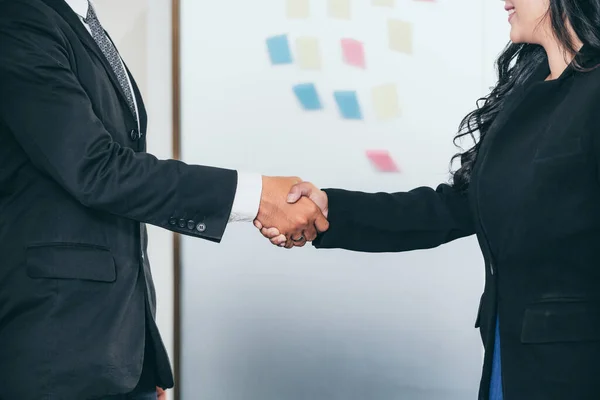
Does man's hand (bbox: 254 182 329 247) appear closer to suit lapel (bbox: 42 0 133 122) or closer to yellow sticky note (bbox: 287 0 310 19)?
suit lapel (bbox: 42 0 133 122)

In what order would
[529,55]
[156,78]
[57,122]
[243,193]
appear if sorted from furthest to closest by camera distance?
[156,78], [529,55], [243,193], [57,122]

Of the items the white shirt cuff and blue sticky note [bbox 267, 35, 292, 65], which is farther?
blue sticky note [bbox 267, 35, 292, 65]

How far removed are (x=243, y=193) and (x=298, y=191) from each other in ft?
0.86

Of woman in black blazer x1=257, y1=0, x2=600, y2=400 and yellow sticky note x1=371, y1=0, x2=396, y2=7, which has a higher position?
yellow sticky note x1=371, y1=0, x2=396, y2=7

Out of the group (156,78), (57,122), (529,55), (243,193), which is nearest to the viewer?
(57,122)

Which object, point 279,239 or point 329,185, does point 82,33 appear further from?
point 329,185

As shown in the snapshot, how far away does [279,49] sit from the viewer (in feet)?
7.50

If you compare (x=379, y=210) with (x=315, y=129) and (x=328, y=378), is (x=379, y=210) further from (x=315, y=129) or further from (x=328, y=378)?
(x=328, y=378)

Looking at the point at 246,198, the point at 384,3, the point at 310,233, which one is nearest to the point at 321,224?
the point at 310,233

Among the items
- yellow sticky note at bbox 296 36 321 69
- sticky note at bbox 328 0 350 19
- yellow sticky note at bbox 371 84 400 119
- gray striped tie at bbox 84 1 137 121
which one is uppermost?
sticky note at bbox 328 0 350 19

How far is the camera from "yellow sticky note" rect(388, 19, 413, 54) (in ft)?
7.45

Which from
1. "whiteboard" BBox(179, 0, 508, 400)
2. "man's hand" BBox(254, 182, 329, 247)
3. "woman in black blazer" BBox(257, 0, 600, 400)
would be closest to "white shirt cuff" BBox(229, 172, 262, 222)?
"man's hand" BBox(254, 182, 329, 247)

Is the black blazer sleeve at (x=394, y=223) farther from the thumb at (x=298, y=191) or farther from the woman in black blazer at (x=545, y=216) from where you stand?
the woman in black blazer at (x=545, y=216)

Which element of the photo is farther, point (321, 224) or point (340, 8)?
point (340, 8)
